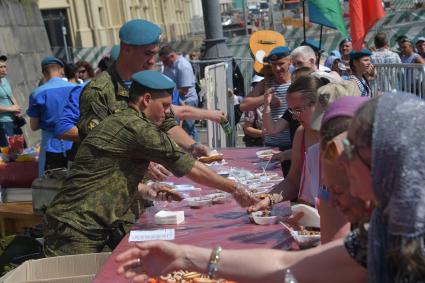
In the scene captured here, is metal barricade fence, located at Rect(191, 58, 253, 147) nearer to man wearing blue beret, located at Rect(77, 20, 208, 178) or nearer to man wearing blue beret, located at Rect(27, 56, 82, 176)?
man wearing blue beret, located at Rect(27, 56, 82, 176)

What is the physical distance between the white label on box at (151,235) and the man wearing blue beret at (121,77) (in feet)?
3.80

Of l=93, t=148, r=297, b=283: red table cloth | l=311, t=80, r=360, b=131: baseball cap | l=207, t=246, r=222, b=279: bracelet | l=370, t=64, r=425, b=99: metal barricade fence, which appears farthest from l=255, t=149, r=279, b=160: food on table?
l=207, t=246, r=222, b=279: bracelet

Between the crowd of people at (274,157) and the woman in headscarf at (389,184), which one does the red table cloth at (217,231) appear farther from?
the woman in headscarf at (389,184)

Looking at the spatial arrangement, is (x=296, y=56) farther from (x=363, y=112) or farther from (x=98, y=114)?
(x=363, y=112)

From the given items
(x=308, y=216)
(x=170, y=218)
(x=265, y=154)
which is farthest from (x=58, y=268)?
(x=265, y=154)

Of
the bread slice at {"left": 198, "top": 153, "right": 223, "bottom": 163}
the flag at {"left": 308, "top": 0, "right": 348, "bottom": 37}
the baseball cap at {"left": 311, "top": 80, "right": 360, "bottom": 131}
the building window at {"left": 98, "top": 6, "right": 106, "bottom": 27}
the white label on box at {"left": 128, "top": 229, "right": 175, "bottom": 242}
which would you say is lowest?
the building window at {"left": 98, "top": 6, "right": 106, "bottom": 27}

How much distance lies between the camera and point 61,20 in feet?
124

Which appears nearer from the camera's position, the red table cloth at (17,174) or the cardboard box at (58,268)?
the cardboard box at (58,268)

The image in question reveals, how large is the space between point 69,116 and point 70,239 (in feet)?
9.60

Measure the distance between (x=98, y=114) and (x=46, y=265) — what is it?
1257mm

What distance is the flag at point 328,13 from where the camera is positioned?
8461 mm

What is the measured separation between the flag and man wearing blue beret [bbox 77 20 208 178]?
372 cm

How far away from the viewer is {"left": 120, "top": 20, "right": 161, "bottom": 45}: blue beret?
5.14 m

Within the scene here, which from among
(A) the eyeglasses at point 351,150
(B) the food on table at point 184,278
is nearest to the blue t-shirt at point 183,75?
(B) the food on table at point 184,278
